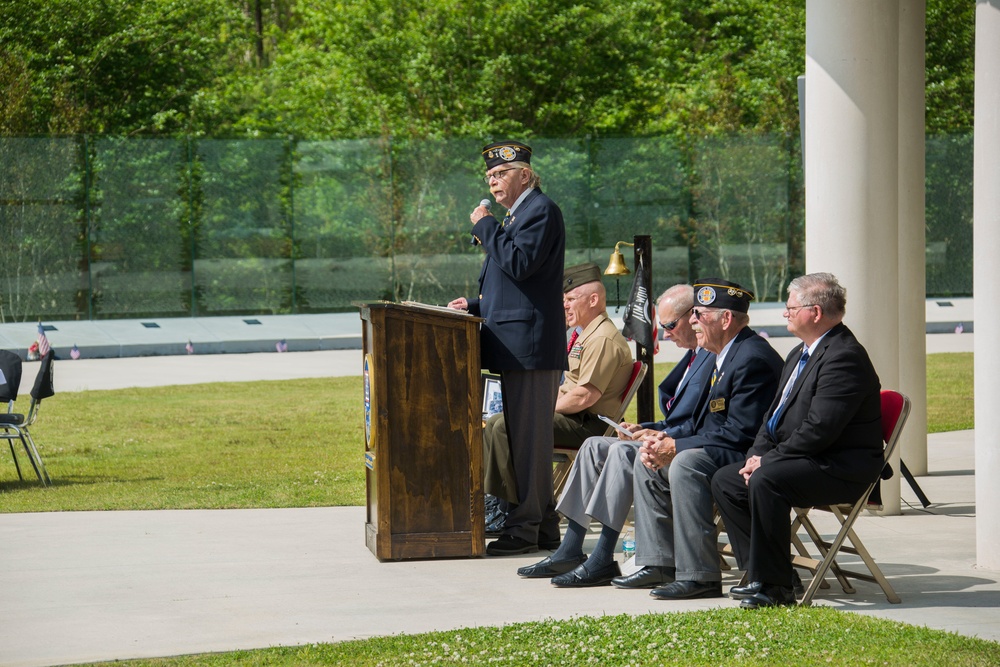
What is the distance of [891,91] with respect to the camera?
27.1ft

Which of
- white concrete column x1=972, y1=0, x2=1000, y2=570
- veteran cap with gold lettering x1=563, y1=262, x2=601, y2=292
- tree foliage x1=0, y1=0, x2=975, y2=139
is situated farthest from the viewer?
tree foliage x1=0, y1=0, x2=975, y2=139

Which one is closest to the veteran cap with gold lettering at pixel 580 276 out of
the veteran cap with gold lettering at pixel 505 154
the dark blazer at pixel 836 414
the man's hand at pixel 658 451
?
the veteran cap with gold lettering at pixel 505 154

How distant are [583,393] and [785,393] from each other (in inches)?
66.6

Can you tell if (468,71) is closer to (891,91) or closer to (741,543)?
(891,91)

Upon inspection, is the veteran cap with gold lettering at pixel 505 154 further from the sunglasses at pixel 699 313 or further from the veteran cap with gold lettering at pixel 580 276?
the sunglasses at pixel 699 313

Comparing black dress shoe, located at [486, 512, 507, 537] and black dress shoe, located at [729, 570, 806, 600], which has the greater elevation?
black dress shoe, located at [729, 570, 806, 600]

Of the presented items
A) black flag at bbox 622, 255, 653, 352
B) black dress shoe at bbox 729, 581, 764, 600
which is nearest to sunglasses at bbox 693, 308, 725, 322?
black dress shoe at bbox 729, 581, 764, 600

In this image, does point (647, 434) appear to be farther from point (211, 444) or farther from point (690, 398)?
point (211, 444)

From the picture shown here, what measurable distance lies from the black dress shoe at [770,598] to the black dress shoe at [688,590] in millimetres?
276

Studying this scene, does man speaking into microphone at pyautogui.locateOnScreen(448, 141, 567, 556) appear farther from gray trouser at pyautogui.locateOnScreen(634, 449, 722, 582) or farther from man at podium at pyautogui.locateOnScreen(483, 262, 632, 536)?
gray trouser at pyautogui.locateOnScreen(634, 449, 722, 582)

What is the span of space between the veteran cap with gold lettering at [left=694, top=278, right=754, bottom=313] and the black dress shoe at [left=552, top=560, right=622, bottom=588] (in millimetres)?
1274

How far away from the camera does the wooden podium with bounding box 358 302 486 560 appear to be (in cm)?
694

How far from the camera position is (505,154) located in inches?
284

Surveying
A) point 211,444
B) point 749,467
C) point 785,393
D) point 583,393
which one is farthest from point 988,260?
point 211,444
